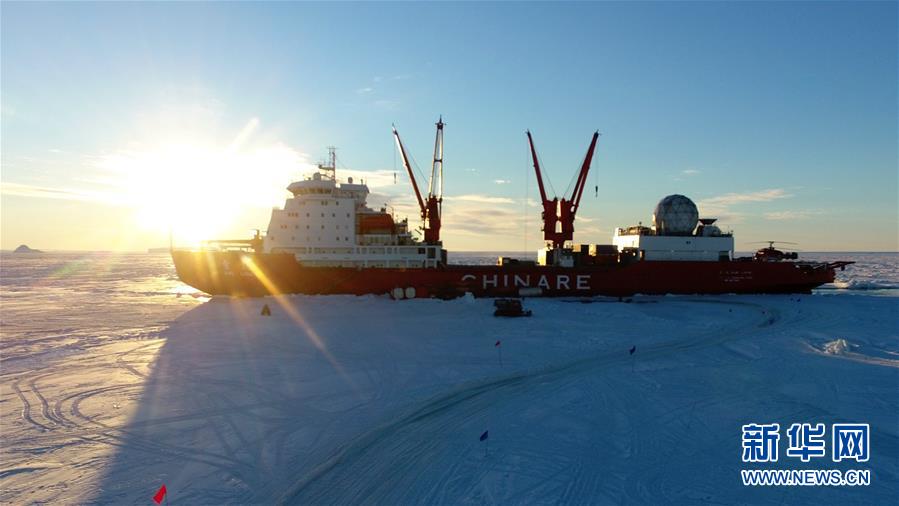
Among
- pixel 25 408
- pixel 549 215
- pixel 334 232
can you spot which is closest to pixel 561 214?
pixel 549 215

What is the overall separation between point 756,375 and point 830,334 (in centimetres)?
1011

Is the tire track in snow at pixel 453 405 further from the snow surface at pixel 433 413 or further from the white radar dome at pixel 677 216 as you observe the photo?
the white radar dome at pixel 677 216

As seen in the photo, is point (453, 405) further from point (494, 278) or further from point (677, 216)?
point (677, 216)

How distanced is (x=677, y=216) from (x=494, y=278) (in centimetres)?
1728

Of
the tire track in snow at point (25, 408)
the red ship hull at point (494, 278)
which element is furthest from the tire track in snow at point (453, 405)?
the red ship hull at point (494, 278)

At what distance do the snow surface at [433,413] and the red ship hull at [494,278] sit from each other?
36.8ft

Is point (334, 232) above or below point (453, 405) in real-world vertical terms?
above

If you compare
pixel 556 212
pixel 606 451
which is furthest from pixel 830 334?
pixel 556 212

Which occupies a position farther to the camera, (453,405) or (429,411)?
(453,405)

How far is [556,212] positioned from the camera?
126 ft

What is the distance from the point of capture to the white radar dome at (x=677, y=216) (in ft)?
122

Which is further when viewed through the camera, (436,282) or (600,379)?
(436,282)

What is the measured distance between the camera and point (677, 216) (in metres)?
37.1

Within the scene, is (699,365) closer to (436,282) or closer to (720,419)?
(720,419)
